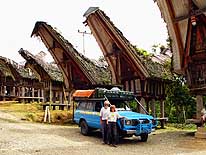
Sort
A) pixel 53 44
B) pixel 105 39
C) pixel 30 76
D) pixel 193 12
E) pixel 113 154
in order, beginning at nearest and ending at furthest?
pixel 113 154 → pixel 193 12 → pixel 105 39 → pixel 53 44 → pixel 30 76

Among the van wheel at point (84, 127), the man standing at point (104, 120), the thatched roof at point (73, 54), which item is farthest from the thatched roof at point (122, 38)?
the man standing at point (104, 120)

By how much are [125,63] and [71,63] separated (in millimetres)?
4076

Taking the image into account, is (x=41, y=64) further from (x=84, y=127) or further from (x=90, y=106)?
(x=84, y=127)

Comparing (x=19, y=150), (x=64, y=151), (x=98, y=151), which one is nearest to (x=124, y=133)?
(x=98, y=151)

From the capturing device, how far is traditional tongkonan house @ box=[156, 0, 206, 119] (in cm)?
1462

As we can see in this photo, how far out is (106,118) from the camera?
12.2 meters

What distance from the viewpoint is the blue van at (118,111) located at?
12.1m

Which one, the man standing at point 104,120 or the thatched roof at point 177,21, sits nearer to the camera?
the man standing at point 104,120

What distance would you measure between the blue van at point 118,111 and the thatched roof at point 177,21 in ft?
10.5

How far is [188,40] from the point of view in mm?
14945

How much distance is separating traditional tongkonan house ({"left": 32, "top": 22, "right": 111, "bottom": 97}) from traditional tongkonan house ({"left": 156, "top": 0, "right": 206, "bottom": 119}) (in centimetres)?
649

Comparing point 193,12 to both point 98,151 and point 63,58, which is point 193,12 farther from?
point 63,58

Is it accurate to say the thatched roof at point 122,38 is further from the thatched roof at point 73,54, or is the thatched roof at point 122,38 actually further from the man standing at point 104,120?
the man standing at point 104,120

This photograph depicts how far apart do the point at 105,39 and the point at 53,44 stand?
13.1 feet
